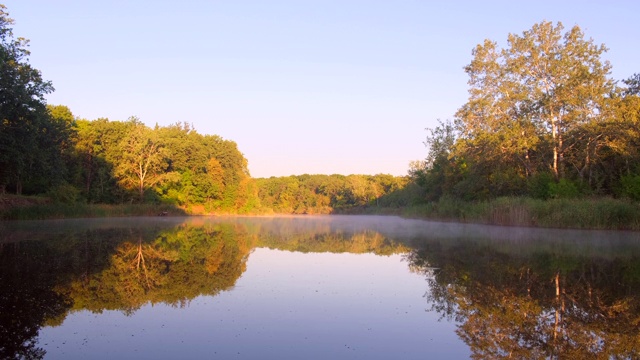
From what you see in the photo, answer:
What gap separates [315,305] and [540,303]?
10.9 ft

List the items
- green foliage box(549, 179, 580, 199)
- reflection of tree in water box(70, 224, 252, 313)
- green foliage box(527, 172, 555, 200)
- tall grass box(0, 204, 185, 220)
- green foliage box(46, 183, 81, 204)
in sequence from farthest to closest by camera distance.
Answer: green foliage box(46, 183, 81, 204), green foliage box(527, 172, 555, 200), tall grass box(0, 204, 185, 220), green foliage box(549, 179, 580, 199), reflection of tree in water box(70, 224, 252, 313)

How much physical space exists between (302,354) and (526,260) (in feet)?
29.8

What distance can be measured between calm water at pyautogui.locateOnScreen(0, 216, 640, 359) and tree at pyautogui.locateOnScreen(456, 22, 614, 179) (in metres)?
21.3

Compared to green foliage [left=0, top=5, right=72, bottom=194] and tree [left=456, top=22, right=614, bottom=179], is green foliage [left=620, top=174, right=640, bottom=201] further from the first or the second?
green foliage [left=0, top=5, right=72, bottom=194]

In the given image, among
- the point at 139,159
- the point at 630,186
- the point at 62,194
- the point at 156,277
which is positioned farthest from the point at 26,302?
the point at 139,159

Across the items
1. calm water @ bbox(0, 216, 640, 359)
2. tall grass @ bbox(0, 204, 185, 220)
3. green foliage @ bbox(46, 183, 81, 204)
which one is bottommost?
calm water @ bbox(0, 216, 640, 359)

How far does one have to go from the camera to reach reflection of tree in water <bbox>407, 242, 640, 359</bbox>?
17.0 feet

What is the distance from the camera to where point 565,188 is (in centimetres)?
2816

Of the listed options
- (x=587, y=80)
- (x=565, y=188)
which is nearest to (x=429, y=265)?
(x=565, y=188)

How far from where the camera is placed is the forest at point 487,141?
2714 centimetres

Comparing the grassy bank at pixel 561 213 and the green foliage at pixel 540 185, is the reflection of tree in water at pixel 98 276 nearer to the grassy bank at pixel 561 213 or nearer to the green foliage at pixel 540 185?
the grassy bank at pixel 561 213

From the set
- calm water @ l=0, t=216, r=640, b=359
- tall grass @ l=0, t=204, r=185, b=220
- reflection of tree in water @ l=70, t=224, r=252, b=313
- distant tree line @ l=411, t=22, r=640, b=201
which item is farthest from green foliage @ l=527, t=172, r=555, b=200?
tall grass @ l=0, t=204, r=185, b=220

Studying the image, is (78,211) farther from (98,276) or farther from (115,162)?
(98,276)

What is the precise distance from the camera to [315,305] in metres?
7.15
